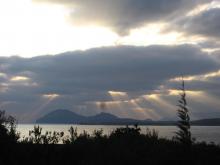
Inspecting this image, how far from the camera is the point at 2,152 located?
15.5 m

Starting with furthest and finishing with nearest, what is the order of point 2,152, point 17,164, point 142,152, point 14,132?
1. point 14,132
2. point 142,152
3. point 2,152
4. point 17,164

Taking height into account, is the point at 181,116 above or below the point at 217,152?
above

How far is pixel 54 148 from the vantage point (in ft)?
54.0

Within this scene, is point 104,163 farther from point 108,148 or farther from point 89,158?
point 108,148

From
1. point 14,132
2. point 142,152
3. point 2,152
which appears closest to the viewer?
point 2,152

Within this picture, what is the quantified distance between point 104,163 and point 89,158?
800 millimetres

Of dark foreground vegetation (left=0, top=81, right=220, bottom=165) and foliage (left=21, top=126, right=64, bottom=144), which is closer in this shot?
dark foreground vegetation (left=0, top=81, right=220, bottom=165)

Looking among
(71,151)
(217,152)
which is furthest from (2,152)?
(217,152)

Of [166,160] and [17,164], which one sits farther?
[166,160]

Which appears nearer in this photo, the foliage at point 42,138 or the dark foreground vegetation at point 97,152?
the dark foreground vegetation at point 97,152

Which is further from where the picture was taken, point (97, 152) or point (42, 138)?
point (42, 138)

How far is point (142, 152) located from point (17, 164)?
5025 millimetres

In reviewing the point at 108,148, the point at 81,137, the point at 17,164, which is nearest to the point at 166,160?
the point at 108,148

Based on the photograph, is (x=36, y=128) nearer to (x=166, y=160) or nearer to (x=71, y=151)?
(x=71, y=151)
